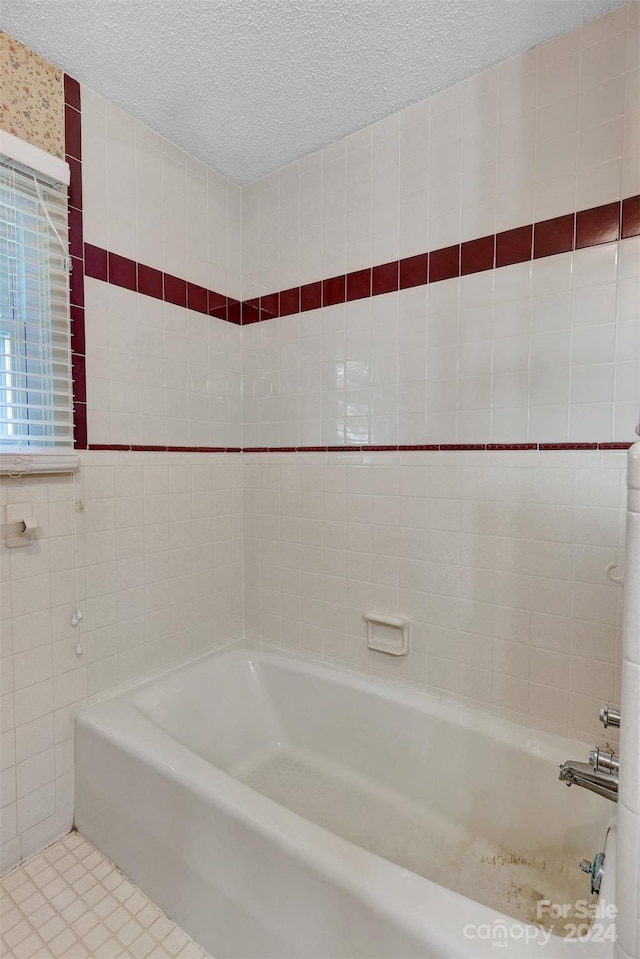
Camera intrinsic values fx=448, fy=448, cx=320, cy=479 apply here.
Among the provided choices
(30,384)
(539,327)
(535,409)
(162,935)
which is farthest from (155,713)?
(539,327)

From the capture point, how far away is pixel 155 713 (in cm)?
164

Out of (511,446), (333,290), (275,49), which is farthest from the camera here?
(333,290)

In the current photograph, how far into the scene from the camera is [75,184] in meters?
1.54

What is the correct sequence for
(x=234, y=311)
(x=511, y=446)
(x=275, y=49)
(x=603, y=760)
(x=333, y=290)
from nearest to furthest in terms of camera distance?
(x=603, y=760) → (x=275, y=49) → (x=511, y=446) → (x=333, y=290) → (x=234, y=311)

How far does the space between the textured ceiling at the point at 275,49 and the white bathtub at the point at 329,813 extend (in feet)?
7.03

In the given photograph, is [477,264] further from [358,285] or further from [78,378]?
[78,378]

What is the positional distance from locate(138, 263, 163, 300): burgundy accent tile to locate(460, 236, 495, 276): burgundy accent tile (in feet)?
3.86

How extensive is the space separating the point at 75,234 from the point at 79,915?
2111 mm

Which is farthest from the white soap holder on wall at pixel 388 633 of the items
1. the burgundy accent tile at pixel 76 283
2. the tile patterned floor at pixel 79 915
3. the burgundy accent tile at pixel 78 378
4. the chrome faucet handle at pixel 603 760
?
the burgundy accent tile at pixel 76 283

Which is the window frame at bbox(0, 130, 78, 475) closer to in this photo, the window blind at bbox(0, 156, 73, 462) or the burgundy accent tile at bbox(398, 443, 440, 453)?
the window blind at bbox(0, 156, 73, 462)

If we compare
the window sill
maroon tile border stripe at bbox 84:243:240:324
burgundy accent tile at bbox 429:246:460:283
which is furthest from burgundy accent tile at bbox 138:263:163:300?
burgundy accent tile at bbox 429:246:460:283

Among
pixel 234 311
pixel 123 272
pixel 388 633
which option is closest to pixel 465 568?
pixel 388 633

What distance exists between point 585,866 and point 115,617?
157 centimetres

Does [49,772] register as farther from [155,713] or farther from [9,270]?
[9,270]
